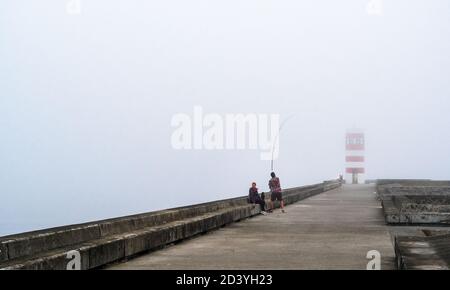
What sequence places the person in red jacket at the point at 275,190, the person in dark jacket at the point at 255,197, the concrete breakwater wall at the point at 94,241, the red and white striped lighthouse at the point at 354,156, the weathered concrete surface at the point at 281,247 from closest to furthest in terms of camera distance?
the concrete breakwater wall at the point at 94,241 → the weathered concrete surface at the point at 281,247 → the person in dark jacket at the point at 255,197 → the person in red jacket at the point at 275,190 → the red and white striped lighthouse at the point at 354,156

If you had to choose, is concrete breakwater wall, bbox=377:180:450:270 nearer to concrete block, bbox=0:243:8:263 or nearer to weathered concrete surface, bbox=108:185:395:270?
weathered concrete surface, bbox=108:185:395:270

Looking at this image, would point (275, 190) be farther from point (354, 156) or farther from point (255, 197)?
point (354, 156)

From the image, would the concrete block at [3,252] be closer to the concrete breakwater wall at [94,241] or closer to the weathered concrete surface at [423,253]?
the concrete breakwater wall at [94,241]

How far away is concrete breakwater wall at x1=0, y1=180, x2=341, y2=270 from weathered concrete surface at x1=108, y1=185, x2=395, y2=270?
0.24 meters

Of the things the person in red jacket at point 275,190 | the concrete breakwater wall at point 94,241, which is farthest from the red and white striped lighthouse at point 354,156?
the concrete breakwater wall at point 94,241

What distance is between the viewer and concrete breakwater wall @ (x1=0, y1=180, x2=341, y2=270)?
881 centimetres

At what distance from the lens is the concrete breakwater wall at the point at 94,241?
8812mm

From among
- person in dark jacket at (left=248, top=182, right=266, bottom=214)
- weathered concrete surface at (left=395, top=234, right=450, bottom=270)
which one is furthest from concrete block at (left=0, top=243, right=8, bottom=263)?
person in dark jacket at (left=248, top=182, right=266, bottom=214)

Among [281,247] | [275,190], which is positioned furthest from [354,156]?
[281,247]

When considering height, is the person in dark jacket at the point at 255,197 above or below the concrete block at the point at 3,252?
below

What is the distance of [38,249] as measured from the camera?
34.2 ft

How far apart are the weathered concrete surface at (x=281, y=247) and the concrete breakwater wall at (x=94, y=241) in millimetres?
243

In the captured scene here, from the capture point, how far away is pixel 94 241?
10359mm
